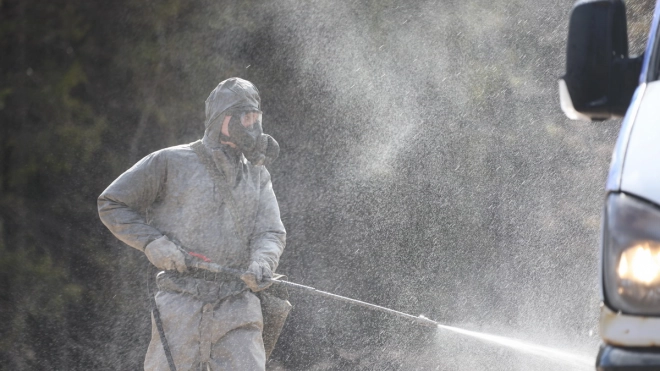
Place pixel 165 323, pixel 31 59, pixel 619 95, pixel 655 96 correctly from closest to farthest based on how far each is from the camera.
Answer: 1. pixel 655 96
2. pixel 619 95
3. pixel 165 323
4. pixel 31 59

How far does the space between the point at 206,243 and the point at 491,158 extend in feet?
16.8

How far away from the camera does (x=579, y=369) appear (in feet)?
23.4

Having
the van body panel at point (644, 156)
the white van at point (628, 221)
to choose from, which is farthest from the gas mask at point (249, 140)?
the van body panel at point (644, 156)

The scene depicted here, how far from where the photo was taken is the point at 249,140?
488 cm

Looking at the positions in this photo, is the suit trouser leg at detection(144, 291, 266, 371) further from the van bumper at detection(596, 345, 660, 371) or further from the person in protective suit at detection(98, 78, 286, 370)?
the van bumper at detection(596, 345, 660, 371)

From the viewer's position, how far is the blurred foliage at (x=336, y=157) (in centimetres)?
820

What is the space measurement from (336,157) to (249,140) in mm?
4391

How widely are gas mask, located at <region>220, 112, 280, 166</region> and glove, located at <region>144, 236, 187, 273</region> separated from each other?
0.66 m

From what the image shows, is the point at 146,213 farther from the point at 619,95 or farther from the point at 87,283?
the point at 87,283

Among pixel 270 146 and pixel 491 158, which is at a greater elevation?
pixel 270 146

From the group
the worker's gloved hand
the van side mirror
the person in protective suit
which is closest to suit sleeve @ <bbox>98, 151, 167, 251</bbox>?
the person in protective suit

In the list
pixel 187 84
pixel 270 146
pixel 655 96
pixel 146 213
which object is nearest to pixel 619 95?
pixel 655 96

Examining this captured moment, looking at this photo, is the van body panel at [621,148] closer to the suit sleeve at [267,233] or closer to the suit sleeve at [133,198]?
the suit sleeve at [267,233]

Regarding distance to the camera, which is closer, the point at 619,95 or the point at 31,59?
the point at 619,95
